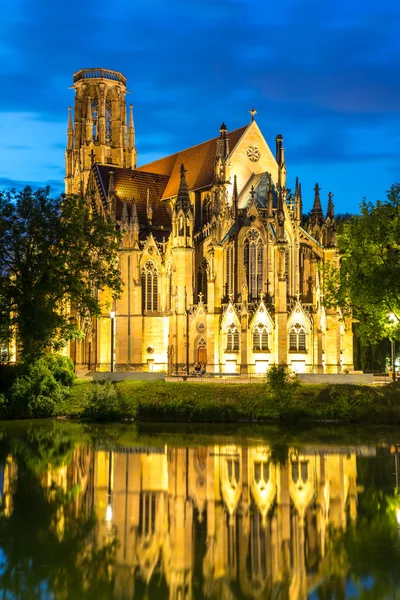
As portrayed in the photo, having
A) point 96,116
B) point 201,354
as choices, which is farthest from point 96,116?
point 201,354

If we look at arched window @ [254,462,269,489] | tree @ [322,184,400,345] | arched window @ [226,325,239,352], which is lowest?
arched window @ [254,462,269,489]

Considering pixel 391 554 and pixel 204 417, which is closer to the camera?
pixel 391 554

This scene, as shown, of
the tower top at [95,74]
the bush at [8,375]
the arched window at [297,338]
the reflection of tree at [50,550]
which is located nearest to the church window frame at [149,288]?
the arched window at [297,338]

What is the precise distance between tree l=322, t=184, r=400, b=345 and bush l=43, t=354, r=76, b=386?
16698 mm

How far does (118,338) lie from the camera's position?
68875 millimetres

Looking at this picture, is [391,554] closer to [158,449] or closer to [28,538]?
[28,538]

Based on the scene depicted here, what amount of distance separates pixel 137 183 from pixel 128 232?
10.7m

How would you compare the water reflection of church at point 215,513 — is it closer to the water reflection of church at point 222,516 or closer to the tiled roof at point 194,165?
the water reflection of church at point 222,516

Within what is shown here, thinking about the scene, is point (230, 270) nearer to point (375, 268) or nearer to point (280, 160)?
point (280, 160)

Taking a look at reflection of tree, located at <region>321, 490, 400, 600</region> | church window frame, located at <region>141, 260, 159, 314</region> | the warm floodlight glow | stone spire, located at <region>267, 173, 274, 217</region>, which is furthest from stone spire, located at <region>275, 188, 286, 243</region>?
the warm floodlight glow

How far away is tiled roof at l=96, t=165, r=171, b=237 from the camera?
251 feet

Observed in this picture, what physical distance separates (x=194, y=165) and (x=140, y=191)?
17.4 ft

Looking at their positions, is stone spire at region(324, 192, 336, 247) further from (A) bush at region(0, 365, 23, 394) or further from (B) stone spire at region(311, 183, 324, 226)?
(A) bush at region(0, 365, 23, 394)

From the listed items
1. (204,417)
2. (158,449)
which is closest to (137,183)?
(204,417)
